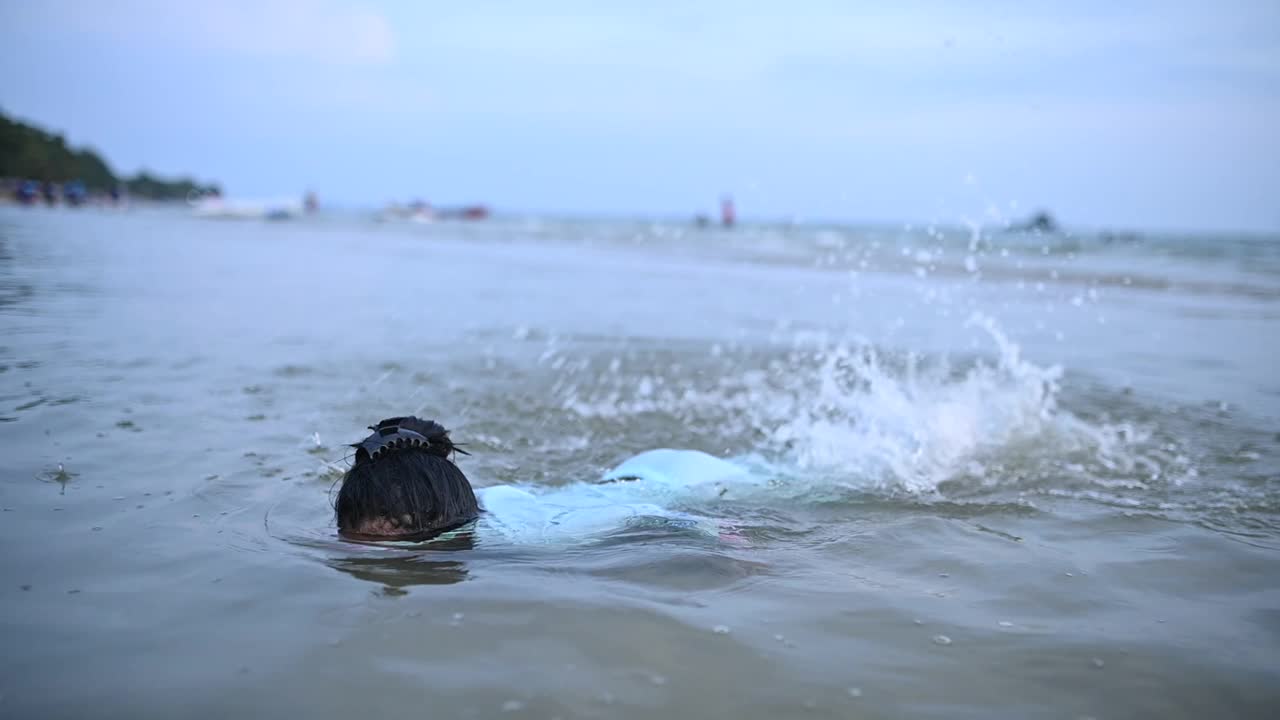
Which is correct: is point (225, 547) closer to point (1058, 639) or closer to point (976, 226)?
point (1058, 639)

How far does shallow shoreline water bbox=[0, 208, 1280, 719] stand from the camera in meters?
2.15

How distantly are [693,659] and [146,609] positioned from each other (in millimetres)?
1500

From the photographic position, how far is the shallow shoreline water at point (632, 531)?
215cm

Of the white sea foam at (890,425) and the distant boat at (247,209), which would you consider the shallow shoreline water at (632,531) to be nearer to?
the white sea foam at (890,425)

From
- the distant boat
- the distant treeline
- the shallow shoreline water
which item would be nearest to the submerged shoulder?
the shallow shoreline water

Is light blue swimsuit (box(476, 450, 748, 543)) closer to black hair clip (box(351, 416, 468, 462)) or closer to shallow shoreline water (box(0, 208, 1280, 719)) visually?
shallow shoreline water (box(0, 208, 1280, 719))

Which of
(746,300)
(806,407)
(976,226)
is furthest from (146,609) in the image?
(746,300)

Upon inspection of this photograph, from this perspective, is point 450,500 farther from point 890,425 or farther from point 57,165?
point 57,165

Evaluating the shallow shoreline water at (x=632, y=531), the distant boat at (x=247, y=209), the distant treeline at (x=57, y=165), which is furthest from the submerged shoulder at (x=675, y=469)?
the distant boat at (x=247, y=209)

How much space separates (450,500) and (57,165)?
6070cm

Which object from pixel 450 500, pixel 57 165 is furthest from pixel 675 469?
pixel 57 165

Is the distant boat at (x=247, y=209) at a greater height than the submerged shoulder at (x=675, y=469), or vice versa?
the distant boat at (x=247, y=209)

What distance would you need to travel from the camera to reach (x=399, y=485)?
2895 millimetres

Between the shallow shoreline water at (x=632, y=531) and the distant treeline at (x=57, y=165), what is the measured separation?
3189cm
